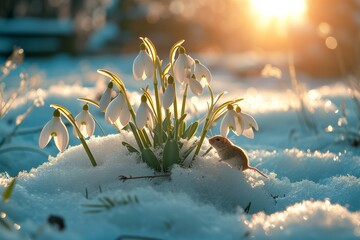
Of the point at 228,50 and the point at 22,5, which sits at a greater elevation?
the point at 22,5

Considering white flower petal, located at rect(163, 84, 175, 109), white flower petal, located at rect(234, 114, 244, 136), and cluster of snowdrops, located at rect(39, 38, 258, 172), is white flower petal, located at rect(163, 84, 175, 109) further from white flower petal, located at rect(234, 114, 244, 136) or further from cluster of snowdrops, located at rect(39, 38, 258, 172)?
white flower petal, located at rect(234, 114, 244, 136)

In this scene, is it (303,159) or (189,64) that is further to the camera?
(303,159)

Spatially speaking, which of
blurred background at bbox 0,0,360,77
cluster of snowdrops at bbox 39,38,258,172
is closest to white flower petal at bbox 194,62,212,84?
cluster of snowdrops at bbox 39,38,258,172

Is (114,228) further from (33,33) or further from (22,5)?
(22,5)

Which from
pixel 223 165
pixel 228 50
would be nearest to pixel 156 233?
pixel 223 165

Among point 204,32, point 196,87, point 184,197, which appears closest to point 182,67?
point 196,87

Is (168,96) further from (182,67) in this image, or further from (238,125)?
(238,125)

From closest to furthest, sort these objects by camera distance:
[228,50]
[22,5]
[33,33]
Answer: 1. [228,50]
2. [33,33]
3. [22,5]

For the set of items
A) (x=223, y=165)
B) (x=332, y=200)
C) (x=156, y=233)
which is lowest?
(x=156, y=233)
